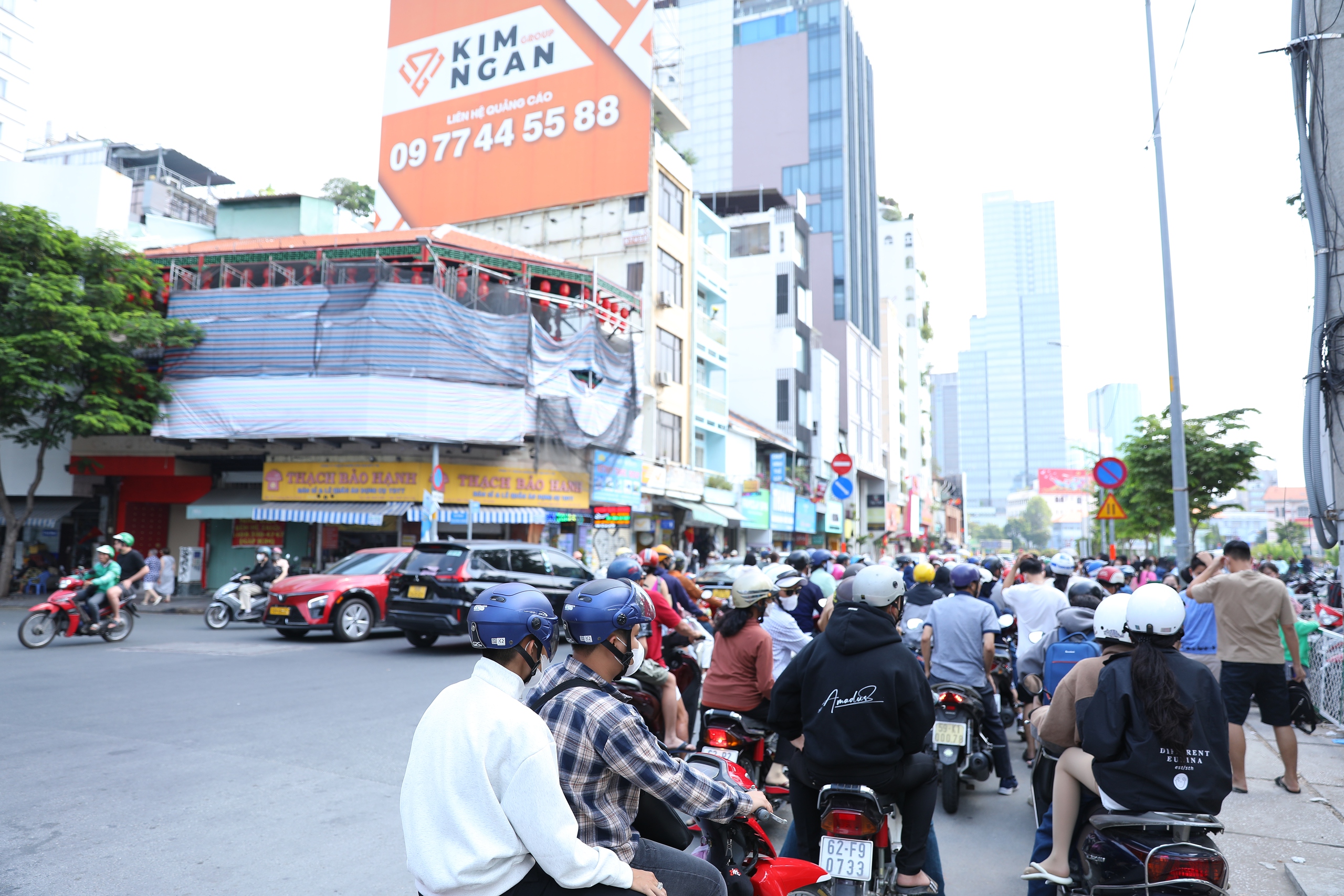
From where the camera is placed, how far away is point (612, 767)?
2.74 metres

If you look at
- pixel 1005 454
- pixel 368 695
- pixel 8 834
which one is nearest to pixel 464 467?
pixel 368 695

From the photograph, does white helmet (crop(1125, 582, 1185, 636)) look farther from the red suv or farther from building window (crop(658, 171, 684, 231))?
building window (crop(658, 171, 684, 231))

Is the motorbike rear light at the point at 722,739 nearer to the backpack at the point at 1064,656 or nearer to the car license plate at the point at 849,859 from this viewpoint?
the car license plate at the point at 849,859

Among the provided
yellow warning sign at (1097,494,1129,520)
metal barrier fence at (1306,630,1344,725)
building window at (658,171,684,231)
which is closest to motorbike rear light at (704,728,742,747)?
metal barrier fence at (1306,630,1344,725)

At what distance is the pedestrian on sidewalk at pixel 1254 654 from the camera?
20.8 feet

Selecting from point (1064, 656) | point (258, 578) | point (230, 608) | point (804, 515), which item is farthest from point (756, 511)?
point (1064, 656)

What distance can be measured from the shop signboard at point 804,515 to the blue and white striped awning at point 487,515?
23222mm

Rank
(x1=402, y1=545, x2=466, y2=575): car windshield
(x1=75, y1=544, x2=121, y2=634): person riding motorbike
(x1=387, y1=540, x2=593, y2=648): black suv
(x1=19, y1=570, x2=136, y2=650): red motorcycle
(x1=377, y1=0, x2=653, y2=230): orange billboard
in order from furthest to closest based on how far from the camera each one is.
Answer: (x1=377, y1=0, x2=653, y2=230): orange billboard < (x1=402, y1=545, x2=466, y2=575): car windshield < (x1=387, y1=540, x2=593, y2=648): black suv < (x1=75, y1=544, x2=121, y2=634): person riding motorbike < (x1=19, y1=570, x2=136, y2=650): red motorcycle

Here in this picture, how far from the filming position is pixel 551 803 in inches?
90.4

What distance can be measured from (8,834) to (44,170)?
30.6m

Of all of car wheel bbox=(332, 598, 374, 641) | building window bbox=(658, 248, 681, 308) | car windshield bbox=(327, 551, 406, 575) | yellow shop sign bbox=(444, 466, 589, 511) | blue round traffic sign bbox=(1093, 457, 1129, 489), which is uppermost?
building window bbox=(658, 248, 681, 308)

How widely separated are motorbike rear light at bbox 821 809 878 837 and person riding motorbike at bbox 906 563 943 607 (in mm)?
4312

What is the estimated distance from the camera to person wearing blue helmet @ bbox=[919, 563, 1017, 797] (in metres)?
6.39

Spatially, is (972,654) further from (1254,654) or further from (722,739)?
(722,739)
